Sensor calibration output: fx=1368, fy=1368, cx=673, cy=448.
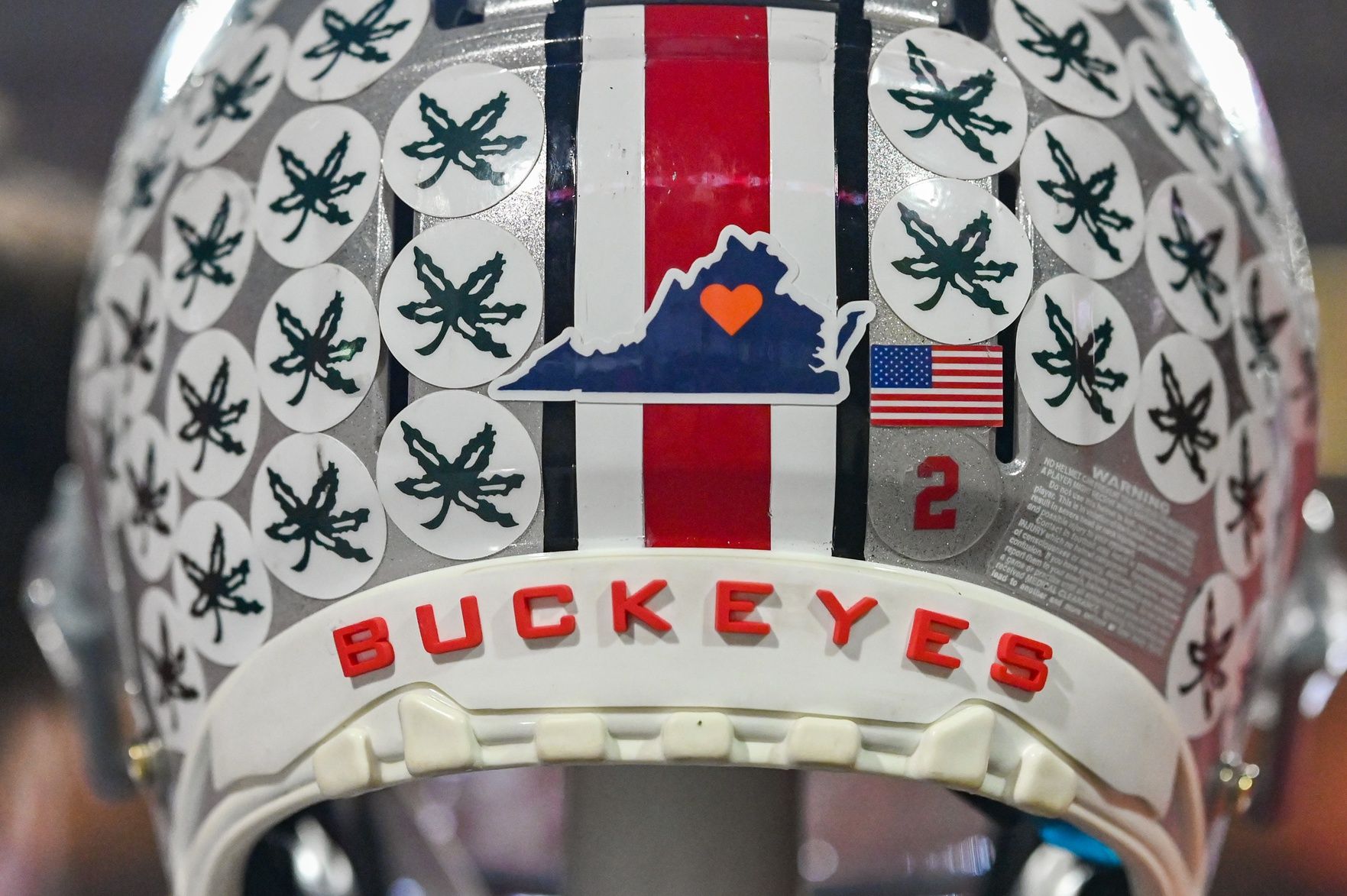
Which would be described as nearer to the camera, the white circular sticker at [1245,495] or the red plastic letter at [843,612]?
the red plastic letter at [843,612]

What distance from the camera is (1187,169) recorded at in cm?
89

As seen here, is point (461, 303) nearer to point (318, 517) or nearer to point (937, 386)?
point (318, 517)

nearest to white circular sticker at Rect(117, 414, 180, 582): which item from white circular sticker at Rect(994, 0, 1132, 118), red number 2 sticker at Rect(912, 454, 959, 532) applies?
red number 2 sticker at Rect(912, 454, 959, 532)

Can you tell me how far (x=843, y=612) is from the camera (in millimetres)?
761

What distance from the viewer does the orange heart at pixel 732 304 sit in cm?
76

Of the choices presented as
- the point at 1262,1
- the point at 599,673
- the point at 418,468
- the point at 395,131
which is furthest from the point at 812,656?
the point at 1262,1

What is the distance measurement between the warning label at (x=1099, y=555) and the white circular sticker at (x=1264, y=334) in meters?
0.13

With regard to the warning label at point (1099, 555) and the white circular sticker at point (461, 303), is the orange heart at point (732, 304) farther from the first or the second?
the warning label at point (1099, 555)

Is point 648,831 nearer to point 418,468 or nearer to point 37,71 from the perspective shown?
point 418,468

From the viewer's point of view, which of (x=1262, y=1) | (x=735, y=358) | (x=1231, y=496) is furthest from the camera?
(x=1262, y=1)

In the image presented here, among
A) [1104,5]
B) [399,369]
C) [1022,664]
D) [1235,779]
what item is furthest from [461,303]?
[1235,779]

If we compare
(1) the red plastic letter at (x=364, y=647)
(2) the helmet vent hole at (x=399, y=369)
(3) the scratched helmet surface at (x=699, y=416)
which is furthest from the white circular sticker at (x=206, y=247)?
(1) the red plastic letter at (x=364, y=647)

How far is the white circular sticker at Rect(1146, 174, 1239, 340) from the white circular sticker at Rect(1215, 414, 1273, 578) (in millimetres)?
74

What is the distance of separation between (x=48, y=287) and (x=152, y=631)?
4.20ft
